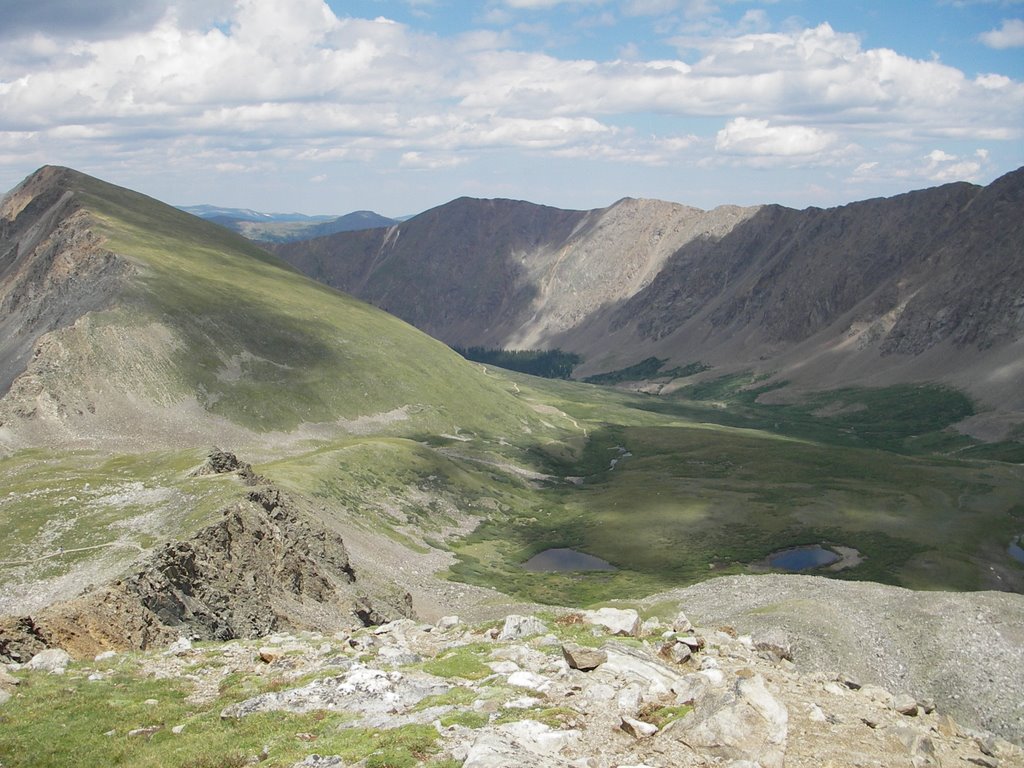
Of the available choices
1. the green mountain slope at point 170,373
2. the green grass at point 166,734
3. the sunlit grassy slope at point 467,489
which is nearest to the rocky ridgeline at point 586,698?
the green grass at point 166,734

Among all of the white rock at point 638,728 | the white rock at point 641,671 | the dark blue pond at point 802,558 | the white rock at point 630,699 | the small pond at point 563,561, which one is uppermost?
the white rock at point 638,728

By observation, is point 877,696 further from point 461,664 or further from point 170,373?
point 170,373

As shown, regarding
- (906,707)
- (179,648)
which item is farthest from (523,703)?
(179,648)

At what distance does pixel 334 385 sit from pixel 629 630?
161 meters

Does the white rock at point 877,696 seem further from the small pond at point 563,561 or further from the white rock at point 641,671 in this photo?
the small pond at point 563,561

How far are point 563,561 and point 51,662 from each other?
10051 centimetres

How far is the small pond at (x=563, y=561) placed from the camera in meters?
128

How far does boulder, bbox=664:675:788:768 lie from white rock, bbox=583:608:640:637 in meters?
10.6

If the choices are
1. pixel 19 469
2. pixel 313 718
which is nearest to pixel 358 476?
pixel 19 469

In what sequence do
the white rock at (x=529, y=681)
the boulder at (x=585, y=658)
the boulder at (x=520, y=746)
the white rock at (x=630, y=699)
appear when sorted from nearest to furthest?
the boulder at (x=520, y=746) < the white rock at (x=630, y=699) < the white rock at (x=529, y=681) < the boulder at (x=585, y=658)

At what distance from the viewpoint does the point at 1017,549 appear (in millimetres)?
130375

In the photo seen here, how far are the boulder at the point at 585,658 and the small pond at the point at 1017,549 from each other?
11813 cm

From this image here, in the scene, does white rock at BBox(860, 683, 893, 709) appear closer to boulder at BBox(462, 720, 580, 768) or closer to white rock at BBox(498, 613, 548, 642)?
white rock at BBox(498, 613, 548, 642)

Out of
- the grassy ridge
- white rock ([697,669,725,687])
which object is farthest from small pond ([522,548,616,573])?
white rock ([697,669,725,687])
